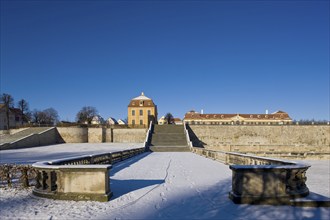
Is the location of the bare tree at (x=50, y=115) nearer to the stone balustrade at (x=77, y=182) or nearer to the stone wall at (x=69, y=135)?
the stone wall at (x=69, y=135)

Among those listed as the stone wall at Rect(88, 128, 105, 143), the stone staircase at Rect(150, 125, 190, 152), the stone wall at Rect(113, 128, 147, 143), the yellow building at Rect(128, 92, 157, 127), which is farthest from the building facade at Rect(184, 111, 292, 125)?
the stone wall at Rect(88, 128, 105, 143)

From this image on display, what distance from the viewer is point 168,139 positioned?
4009 centimetres

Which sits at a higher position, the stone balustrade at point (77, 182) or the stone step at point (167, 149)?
the stone balustrade at point (77, 182)

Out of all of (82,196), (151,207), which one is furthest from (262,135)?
(82,196)

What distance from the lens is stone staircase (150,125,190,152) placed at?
111 ft

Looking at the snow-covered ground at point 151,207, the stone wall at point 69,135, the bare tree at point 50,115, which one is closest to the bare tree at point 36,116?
the bare tree at point 50,115

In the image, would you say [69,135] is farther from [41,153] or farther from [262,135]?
[262,135]

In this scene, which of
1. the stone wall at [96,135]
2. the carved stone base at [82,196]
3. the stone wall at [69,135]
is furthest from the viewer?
the stone wall at [96,135]

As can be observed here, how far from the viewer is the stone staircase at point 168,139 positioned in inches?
1332

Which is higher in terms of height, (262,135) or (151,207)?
(151,207)

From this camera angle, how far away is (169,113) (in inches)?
4274

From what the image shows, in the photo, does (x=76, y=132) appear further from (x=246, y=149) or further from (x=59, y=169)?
(x=59, y=169)

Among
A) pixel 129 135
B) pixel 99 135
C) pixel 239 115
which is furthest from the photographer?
pixel 239 115

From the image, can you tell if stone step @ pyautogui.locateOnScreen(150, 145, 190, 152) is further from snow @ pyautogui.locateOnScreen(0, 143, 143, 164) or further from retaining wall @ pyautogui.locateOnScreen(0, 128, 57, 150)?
retaining wall @ pyautogui.locateOnScreen(0, 128, 57, 150)
